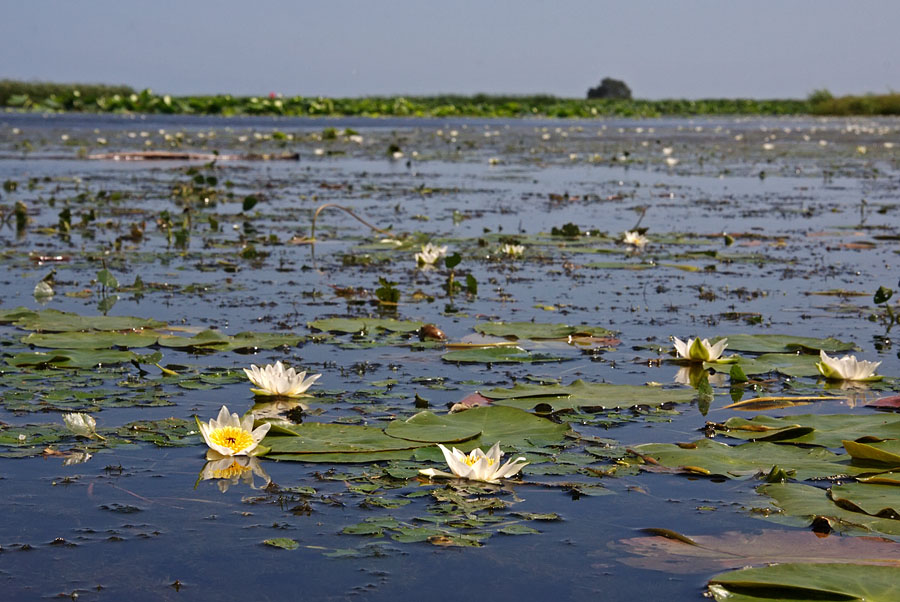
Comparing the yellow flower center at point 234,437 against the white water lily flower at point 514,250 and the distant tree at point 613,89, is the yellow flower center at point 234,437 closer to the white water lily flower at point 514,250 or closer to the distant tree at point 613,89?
the white water lily flower at point 514,250

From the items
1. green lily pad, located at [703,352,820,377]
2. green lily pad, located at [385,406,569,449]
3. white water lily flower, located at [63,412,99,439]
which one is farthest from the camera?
green lily pad, located at [703,352,820,377]

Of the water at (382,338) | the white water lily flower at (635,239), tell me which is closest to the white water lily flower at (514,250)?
the water at (382,338)

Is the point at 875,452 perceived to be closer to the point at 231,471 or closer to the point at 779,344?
the point at 779,344

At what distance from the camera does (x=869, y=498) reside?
2.28m

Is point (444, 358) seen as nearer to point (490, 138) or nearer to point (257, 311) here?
point (257, 311)

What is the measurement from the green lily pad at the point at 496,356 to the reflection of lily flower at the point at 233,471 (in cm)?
118

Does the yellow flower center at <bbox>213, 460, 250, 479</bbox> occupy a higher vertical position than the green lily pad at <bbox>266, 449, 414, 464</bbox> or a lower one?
lower

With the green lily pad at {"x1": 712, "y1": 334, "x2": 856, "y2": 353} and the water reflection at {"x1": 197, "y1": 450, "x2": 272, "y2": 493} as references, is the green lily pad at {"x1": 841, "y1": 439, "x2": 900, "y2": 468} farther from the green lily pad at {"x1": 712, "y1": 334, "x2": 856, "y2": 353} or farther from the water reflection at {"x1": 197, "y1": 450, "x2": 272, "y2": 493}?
the water reflection at {"x1": 197, "y1": 450, "x2": 272, "y2": 493}

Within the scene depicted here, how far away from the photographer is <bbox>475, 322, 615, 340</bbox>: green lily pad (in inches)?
156

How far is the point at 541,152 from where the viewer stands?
18766 mm

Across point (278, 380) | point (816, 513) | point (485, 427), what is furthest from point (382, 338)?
point (816, 513)

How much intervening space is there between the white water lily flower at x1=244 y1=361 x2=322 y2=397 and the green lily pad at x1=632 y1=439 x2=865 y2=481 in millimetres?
999

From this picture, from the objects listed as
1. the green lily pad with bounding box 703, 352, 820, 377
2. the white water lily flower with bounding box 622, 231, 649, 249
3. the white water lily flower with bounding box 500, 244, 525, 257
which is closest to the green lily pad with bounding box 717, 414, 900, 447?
the green lily pad with bounding box 703, 352, 820, 377

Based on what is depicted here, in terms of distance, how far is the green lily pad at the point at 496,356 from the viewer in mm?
3648
